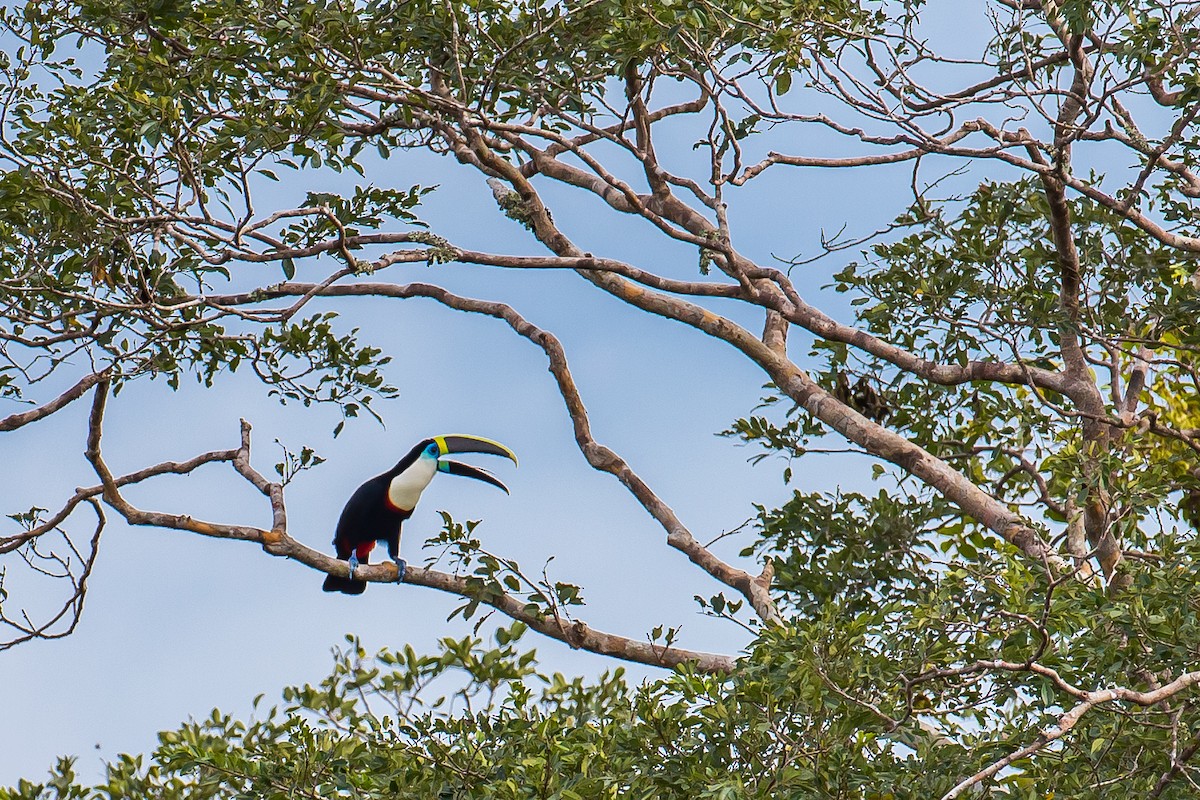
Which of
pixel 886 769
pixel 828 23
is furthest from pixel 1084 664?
pixel 828 23

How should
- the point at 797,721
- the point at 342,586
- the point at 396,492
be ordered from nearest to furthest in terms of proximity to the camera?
the point at 797,721, the point at 342,586, the point at 396,492

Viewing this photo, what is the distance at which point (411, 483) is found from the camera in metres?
10.5

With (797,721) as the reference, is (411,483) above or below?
above

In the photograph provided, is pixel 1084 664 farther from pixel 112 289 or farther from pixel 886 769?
pixel 112 289

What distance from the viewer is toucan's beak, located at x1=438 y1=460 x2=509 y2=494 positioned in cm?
1041

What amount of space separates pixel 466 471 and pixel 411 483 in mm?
453

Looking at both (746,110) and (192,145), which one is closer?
(192,145)

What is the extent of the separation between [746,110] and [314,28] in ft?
8.16

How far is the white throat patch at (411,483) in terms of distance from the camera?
10.4 metres

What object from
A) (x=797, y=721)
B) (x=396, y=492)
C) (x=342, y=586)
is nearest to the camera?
(x=797, y=721)

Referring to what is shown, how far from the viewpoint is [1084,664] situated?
201 inches

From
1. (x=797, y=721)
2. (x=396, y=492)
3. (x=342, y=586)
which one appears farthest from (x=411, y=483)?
(x=797, y=721)

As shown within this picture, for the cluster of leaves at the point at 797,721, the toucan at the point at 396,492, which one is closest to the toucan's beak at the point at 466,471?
the toucan at the point at 396,492

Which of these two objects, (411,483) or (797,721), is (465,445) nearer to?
(411,483)
